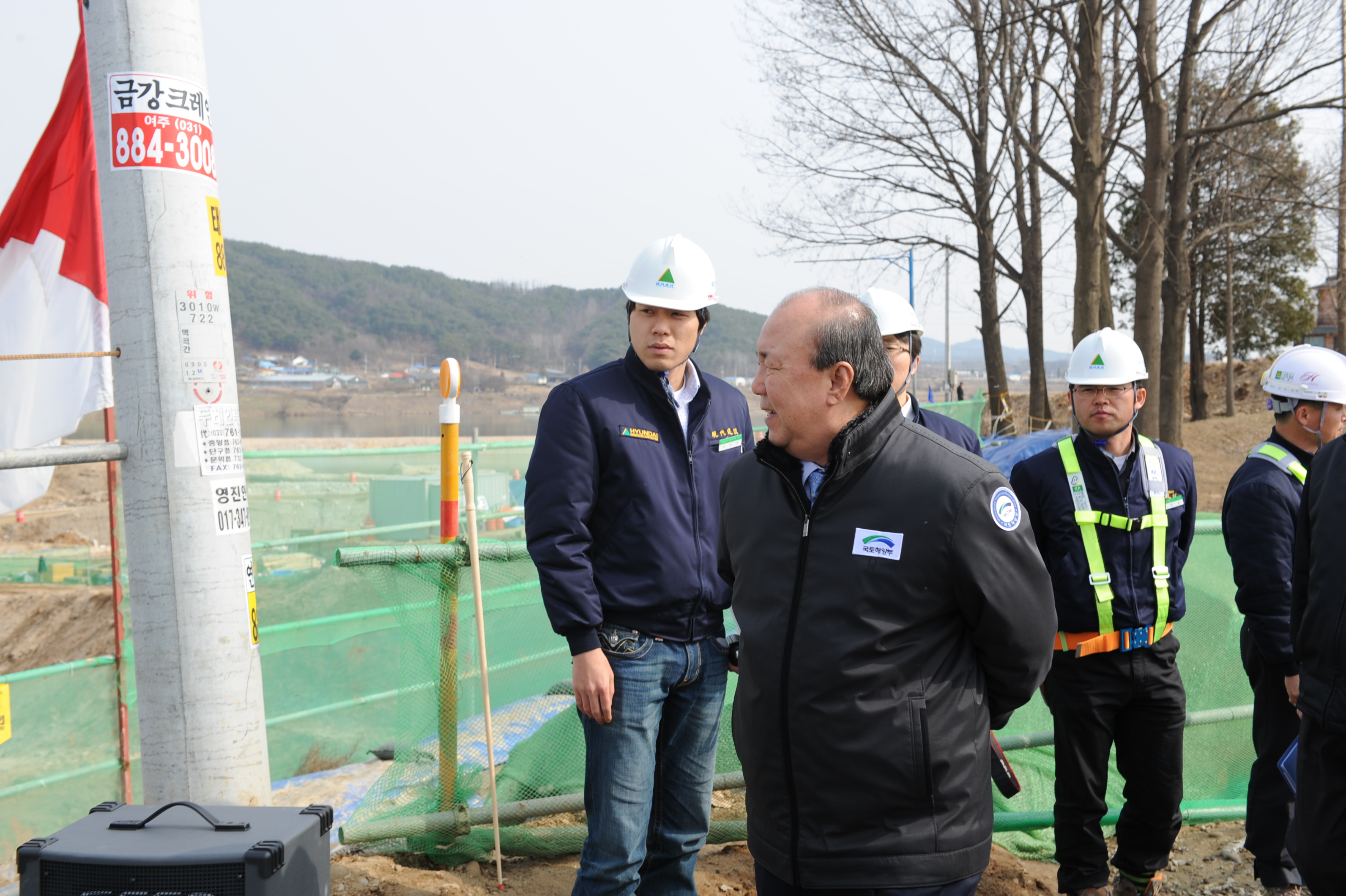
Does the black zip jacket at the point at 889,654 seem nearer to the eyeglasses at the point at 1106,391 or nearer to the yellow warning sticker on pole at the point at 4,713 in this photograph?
the eyeglasses at the point at 1106,391

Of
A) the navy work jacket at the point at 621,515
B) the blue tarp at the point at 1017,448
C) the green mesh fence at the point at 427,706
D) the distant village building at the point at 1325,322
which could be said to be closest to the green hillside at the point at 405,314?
the distant village building at the point at 1325,322

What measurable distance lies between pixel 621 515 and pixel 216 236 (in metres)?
1.45

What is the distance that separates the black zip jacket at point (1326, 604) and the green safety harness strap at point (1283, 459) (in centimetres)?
100

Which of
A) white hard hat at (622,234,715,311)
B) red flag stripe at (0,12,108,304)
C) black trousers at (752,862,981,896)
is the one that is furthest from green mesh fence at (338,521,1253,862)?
red flag stripe at (0,12,108,304)

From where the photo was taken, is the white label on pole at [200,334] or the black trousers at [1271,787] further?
the black trousers at [1271,787]

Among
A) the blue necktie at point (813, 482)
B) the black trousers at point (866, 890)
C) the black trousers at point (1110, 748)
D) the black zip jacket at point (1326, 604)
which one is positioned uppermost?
the blue necktie at point (813, 482)

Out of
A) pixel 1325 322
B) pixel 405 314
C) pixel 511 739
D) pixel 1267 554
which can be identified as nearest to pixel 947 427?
pixel 1267 554

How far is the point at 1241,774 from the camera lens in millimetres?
5035

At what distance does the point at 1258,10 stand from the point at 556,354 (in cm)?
10362

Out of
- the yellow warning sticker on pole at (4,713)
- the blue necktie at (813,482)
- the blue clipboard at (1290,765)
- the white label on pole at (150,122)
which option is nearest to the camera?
the blue necktie at (813,482)

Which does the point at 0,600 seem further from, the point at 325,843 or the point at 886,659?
the point at 886,659

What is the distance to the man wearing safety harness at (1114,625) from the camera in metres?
3.78

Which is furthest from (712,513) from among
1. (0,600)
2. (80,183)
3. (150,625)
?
(0,600)

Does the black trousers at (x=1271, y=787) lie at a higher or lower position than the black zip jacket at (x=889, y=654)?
lower
